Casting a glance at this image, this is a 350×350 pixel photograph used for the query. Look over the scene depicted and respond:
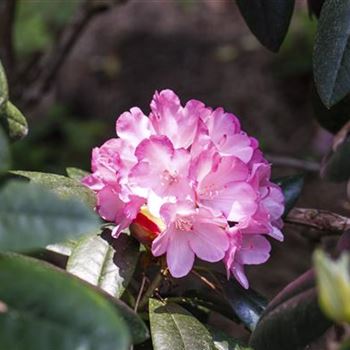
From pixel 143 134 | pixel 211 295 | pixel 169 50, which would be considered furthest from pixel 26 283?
pixel 169 50

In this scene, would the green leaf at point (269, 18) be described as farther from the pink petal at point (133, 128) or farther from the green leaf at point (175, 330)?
the green leaf at point (175, 330)

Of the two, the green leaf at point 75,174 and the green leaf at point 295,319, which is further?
the green leaf at point 75,174

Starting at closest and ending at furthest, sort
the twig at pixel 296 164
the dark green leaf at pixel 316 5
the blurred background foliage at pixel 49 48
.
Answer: the dark green leaf at pixel 316 5 → the twig at pixel 296 164 → the blurred background foliage at pixel 49 48

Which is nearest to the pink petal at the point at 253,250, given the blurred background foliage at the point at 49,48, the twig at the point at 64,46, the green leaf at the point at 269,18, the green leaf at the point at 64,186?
the green leaf at the point at 64,186

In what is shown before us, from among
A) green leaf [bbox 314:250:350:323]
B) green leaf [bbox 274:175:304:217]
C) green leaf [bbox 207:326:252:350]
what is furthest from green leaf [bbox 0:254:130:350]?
green leaf [bbox 274:175:304:217]

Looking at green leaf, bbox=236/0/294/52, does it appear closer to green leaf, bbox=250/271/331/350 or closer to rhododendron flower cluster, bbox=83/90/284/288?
rhododendron flower cluster, bbox=83/90/284/288

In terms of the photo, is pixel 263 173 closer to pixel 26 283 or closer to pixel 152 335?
pixel 152 335
